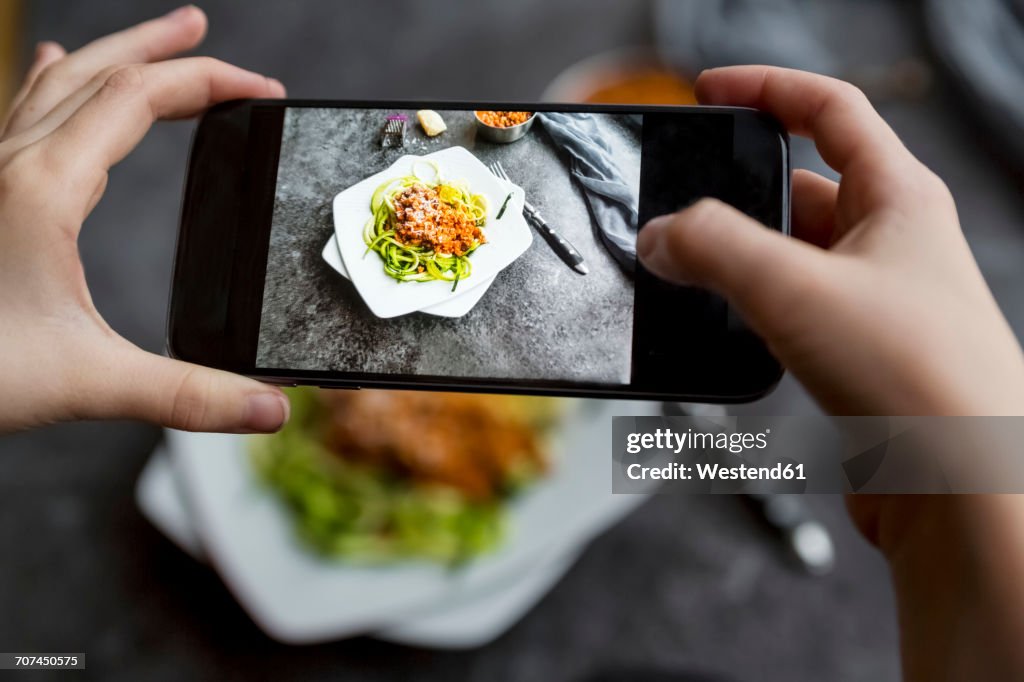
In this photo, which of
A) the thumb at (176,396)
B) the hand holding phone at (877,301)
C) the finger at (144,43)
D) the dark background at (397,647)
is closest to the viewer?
the hand holding phone at (877,301)

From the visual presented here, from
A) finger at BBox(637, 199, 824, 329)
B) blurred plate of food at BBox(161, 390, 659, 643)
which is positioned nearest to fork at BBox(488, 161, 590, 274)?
finger at BBox(637, 199, 824, 329)

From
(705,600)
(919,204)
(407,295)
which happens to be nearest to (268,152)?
(407,295)

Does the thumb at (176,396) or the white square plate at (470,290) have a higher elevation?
the white square plate at (470,290)

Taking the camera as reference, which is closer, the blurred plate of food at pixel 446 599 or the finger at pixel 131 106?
the finger at pixel 131 106

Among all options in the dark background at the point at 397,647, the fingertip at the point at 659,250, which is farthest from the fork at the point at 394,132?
the dark background at the point at 397,647

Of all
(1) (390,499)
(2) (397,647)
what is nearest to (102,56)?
(1) (390,499)

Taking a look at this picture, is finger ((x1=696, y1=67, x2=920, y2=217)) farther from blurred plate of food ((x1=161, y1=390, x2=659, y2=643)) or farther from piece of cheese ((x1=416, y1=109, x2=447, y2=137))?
blurred plate of food ((x1=161, y1=390, x2=659, y2=643))

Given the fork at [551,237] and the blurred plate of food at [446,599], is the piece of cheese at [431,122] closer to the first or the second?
the fork at [551,237]
